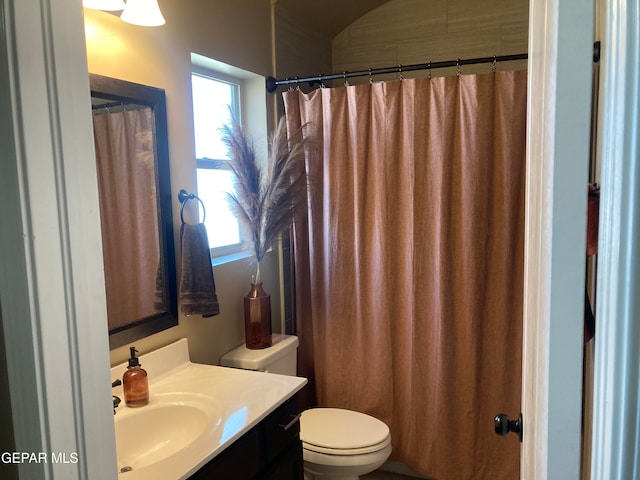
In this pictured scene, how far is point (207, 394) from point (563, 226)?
4.29 feet

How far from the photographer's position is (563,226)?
0.63m

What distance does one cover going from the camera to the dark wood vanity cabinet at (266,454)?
135cm

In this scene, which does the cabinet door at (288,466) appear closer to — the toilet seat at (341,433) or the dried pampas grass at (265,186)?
the toilet seat at (341,433)

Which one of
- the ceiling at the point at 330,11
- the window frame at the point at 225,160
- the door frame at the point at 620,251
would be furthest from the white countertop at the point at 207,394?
the ceiling at the point at 330,11

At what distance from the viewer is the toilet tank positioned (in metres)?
2.08

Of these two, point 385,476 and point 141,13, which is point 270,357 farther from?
point 141,13

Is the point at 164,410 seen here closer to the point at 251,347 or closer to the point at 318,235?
the point at 251,347

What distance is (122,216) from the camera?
1.68 metres

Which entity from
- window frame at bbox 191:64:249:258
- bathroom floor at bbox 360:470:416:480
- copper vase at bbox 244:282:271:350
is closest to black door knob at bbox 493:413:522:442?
copper vase at bbox 244:282:271:350

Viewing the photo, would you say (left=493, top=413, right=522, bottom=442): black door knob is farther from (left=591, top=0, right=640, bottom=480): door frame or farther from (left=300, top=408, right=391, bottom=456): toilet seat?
(left=300, top=408, right=391, bottom=456): toilet seat

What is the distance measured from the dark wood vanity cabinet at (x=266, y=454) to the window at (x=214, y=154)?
89cm

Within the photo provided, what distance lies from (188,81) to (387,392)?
1.68 metres

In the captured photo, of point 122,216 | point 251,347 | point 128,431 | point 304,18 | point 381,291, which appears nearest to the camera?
point 128,431

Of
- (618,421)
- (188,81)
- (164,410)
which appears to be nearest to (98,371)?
(618,421)
